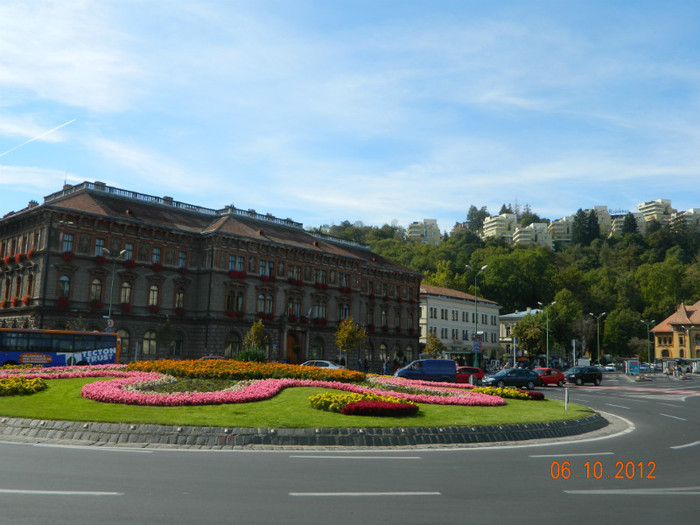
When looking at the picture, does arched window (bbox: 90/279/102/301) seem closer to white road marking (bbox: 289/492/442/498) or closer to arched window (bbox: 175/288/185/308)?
arched window (bbox: 175/288/185/308)

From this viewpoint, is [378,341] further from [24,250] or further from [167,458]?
[167,458]

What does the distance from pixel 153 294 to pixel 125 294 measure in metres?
3.04

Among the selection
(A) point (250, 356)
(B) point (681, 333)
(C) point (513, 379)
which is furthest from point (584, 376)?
(B) point (681, 333)

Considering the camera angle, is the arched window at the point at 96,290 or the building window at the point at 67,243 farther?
the arched window at the point at 96,290

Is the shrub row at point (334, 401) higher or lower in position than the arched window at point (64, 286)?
lower

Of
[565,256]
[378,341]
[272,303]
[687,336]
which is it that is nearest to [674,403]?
[272,303]

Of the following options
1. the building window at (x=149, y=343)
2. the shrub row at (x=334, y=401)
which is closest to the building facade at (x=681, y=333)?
the building window at (x=149, y=343)

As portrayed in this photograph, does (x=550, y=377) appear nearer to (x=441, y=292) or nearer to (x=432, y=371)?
(x=432, y=371)

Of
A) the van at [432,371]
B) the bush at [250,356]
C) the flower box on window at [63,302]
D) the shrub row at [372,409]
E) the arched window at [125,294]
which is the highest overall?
the arched window at [125,294]

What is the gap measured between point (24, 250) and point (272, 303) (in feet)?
82.3

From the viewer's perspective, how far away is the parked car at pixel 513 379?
43.6m

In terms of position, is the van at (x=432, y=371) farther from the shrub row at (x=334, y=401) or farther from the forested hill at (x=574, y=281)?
the forested hill at (x=574, y=281)

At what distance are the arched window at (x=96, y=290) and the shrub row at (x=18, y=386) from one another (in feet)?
123

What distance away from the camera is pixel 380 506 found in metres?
9.17
